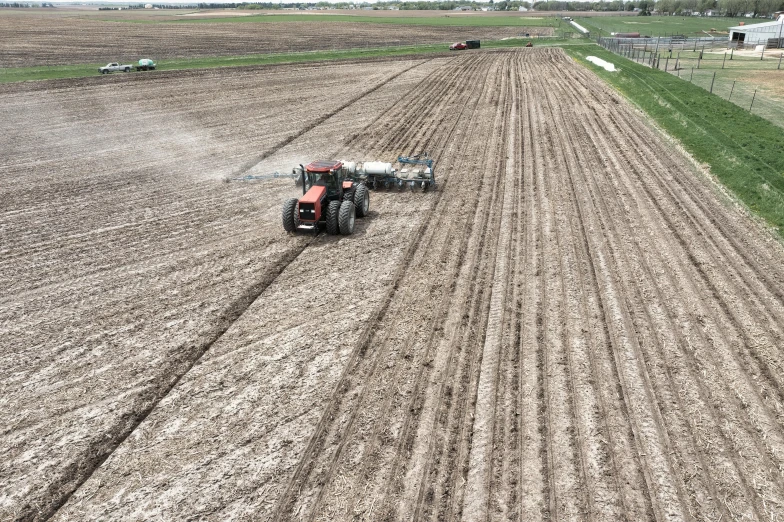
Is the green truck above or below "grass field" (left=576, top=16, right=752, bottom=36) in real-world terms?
below

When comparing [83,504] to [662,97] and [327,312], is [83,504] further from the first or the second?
[662,97]

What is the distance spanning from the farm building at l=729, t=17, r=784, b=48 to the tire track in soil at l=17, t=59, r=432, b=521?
215 feet

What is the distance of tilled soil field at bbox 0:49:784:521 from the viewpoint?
7.95 metres

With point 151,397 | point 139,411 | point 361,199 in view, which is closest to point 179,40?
point 361,199

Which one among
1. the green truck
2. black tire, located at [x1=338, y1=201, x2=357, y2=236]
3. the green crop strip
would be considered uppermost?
the green crop strip

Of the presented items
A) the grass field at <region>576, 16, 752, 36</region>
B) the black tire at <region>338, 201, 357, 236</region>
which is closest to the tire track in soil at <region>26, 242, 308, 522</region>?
the black tire at <region>338, 201, 357, 236</region>

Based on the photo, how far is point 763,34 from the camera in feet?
213

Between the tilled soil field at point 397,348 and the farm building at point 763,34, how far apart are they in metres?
51.4

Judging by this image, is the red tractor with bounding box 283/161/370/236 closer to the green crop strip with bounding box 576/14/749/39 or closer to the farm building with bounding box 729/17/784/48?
the farm building with bounding box 729/17/784/48

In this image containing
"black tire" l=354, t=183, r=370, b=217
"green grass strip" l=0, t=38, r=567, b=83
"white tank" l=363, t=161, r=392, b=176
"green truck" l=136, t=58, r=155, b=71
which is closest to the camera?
"black tire" l=354, t=183, r=370, b=217

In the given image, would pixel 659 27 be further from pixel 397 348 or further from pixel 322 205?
pixel 397 348

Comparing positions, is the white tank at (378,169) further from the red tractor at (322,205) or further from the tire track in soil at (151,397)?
the tire track in soil at (151,397)

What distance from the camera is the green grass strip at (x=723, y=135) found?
1838 cm

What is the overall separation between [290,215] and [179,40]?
65749 millimetres
